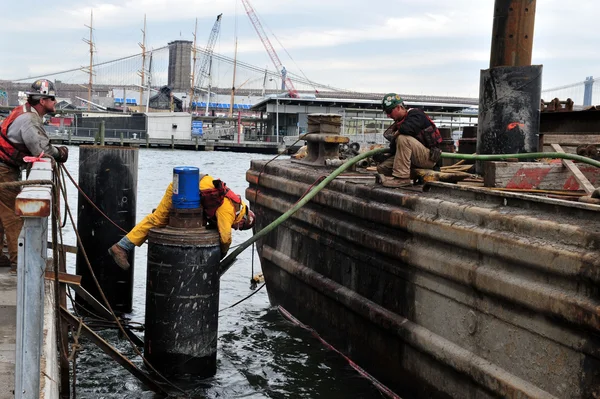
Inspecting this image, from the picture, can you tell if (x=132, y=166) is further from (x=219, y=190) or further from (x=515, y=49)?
(x=515, y=49)

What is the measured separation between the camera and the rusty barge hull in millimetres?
4512

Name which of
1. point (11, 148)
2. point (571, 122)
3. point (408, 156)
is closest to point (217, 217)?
point (408, 156)

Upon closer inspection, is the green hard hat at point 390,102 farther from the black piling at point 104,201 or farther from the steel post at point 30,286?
the steel post at point 30,286

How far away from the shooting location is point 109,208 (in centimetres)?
934

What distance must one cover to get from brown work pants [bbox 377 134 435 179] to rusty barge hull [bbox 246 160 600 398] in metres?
0.30

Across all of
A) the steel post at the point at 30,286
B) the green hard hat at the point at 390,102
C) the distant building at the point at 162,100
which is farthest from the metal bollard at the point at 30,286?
the distant building at the point at 162,100

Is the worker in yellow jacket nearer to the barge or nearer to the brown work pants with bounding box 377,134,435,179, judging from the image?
the barge

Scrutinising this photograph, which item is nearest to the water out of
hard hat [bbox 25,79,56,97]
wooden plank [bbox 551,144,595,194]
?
wooden plank [bbox 551,144,595,194]

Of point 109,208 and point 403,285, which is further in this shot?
point 109,208

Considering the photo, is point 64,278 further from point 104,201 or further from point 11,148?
point 104,201

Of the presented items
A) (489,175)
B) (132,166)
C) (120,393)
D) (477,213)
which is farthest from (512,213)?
(132,166)

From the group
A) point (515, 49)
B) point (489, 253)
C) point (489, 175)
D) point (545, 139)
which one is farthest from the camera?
point (545, 139)

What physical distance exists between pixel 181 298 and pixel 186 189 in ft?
3.29

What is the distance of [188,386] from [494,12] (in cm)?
483
